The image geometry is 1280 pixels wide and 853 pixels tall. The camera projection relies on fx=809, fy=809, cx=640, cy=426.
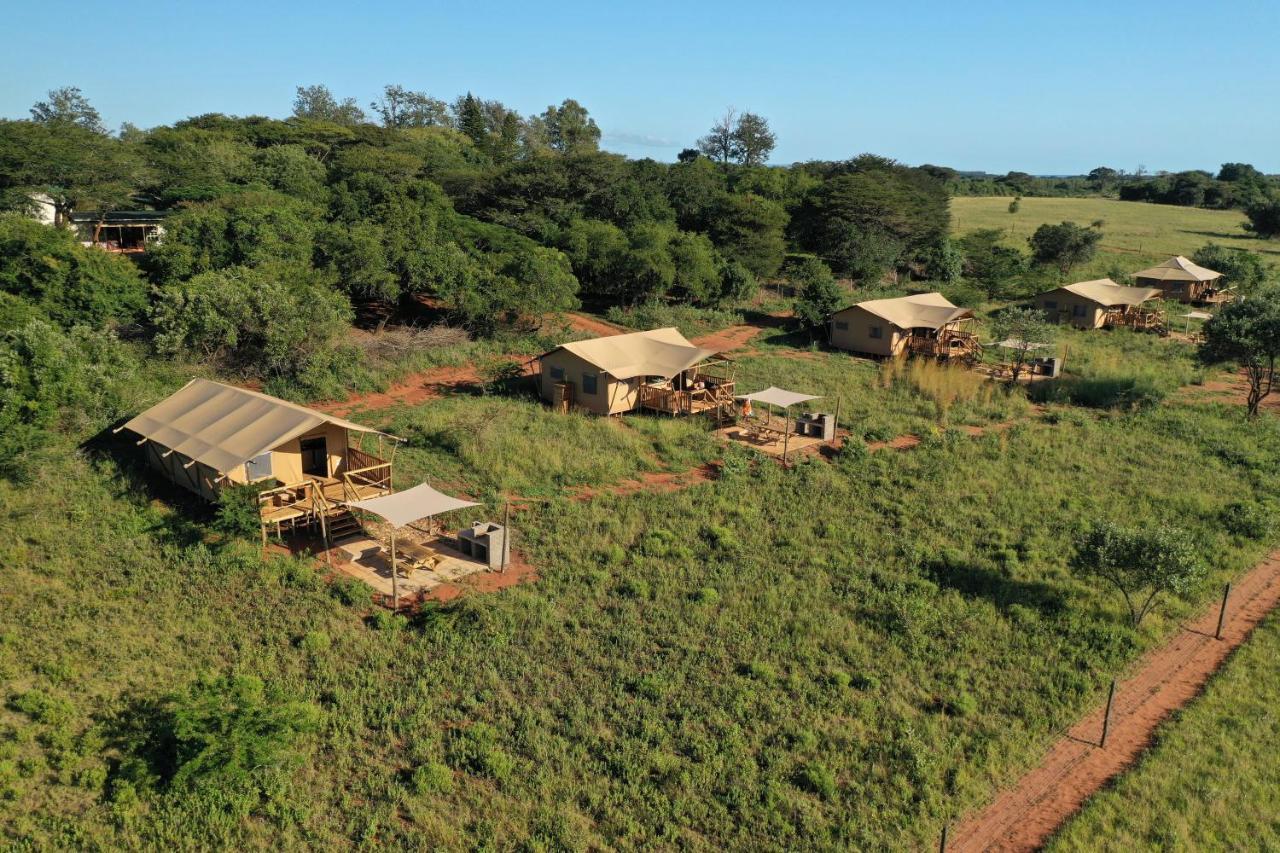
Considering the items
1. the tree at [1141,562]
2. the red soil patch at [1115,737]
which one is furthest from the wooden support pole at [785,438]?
the red soil patch at [1115,737]

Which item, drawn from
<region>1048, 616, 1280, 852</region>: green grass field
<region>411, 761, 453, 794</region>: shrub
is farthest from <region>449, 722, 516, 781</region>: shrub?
<region>1048, 616, 1280, 852</region>: green grass field

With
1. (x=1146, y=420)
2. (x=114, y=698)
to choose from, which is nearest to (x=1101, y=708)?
(x=114, y=698)

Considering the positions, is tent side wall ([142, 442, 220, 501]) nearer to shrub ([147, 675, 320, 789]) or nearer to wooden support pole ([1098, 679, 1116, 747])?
shrub ([147, 675, 320, 789])

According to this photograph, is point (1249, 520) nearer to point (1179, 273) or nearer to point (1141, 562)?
point (1141, 562)

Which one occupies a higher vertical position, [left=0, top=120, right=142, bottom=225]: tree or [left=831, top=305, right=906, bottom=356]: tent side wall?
[left=0, top=120, right=142, bottom=225]: tree

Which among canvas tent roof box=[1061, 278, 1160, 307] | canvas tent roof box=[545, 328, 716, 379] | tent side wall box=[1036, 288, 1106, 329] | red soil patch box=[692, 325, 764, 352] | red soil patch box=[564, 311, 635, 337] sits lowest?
red soil patch box=[692, 325, 764, 352]

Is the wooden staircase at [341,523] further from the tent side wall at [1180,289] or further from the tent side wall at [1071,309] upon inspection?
the tent side wall at [1180,289]
